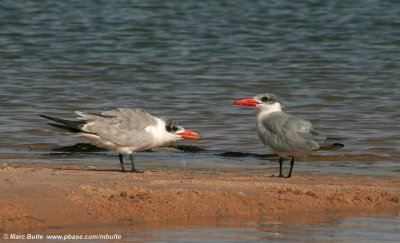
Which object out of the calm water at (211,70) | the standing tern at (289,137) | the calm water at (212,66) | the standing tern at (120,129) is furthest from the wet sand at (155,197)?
the calm water at (212,66)

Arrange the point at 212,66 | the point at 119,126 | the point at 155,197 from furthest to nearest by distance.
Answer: the point at 212,66, the point at 119,126, the point at 155,197

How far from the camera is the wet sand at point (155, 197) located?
7.29m

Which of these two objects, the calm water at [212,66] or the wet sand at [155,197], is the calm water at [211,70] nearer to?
the calm water at [212,66]

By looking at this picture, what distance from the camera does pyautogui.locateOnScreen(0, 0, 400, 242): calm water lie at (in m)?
11.9

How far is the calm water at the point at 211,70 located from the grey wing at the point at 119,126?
2.99 feet

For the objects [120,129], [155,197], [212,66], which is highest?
[155,197]

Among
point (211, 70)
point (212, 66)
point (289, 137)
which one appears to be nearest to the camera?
point (289, 137)

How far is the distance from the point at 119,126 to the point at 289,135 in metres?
1.49

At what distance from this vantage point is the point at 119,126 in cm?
971

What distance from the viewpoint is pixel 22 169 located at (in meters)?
9.06

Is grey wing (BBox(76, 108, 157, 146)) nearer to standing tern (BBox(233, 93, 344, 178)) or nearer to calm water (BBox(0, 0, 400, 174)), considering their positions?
standing tern (BBox(233, 93, 344, 178))

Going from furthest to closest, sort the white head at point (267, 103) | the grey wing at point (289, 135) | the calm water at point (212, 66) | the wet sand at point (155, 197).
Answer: the calm water at point (212, 66) → the white head at point (267, 103) → the grey wing at point (289, 135) → the wet sand at point (155, 197)

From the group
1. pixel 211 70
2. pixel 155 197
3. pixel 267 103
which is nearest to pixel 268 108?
pixel 267 103

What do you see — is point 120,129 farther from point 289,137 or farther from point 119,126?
point 289,137
